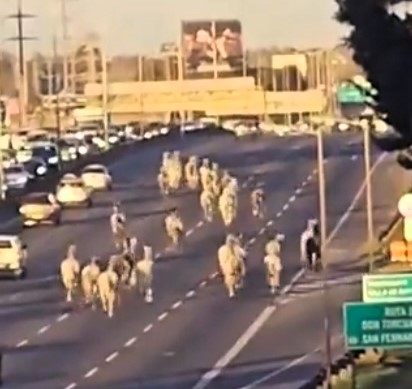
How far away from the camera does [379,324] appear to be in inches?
599

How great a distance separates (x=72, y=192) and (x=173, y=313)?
48.3 feet

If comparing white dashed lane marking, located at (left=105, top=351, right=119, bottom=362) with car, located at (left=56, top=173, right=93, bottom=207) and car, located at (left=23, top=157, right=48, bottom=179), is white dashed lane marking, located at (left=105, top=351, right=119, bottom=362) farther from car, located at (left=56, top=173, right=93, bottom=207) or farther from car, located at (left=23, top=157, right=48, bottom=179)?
car, located at (left=23, top=157, right=48, bottom=179)

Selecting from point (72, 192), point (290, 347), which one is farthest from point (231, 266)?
point (72, 192)

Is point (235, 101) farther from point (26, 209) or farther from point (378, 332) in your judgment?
point (378, 332)

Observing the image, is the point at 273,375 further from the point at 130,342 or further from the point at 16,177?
the point at 16,177

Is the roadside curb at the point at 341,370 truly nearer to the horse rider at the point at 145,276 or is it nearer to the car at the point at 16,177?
the horse rider at the point at 145,276

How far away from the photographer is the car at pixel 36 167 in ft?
160

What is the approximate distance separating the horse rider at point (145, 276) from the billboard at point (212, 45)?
30462 mm

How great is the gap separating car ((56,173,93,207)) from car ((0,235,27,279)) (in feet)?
27.6

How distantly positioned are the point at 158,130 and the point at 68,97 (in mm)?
6713

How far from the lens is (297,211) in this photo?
40.5m

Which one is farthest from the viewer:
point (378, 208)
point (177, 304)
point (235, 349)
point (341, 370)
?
point (378, 208)

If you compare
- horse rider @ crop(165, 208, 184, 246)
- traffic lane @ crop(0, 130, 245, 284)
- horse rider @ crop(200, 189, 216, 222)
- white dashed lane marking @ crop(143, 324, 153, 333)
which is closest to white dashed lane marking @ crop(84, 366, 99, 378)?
white dashed lane marking @ crop(143, 324, 153, 333)

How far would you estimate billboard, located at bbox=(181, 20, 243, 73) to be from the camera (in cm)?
6194
